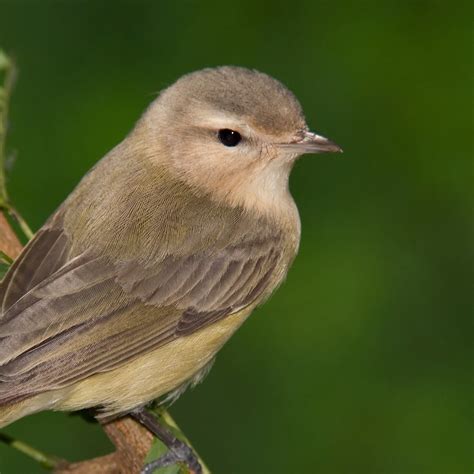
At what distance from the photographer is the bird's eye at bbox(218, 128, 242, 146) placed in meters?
6.31

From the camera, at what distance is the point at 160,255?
6.01 meters

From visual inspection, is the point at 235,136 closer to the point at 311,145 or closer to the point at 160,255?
the point at 311,145

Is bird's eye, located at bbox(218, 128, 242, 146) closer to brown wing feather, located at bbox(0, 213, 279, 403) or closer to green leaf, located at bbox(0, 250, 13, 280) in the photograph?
brown wing feather, located at bbox(0, 213, 279, 403)

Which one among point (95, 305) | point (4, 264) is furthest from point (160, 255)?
point (4, 264)

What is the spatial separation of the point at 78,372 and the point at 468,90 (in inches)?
145

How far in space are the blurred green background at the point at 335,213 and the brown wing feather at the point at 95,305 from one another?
1.67 m

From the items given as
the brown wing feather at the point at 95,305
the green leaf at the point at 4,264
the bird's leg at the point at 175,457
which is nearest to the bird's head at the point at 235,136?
the brown wing feather at the point at 95,305

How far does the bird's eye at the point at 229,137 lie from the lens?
6.31 m

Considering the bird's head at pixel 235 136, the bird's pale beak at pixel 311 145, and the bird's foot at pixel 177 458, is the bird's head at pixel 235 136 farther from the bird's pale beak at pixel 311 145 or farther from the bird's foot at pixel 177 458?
the bird's foot at pixel 177 458

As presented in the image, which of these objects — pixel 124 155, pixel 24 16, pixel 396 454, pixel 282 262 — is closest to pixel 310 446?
pixel 396 454

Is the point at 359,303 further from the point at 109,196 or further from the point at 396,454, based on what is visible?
the point at 109,196

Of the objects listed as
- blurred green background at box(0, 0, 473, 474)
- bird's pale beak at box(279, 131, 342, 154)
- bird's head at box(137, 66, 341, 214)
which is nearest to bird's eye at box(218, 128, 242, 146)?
bird's head at box(137, 66, 341, 214)

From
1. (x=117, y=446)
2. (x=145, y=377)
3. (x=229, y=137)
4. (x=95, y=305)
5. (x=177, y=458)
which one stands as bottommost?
(x=117, y=446)

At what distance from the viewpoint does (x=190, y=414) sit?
8148 mm
